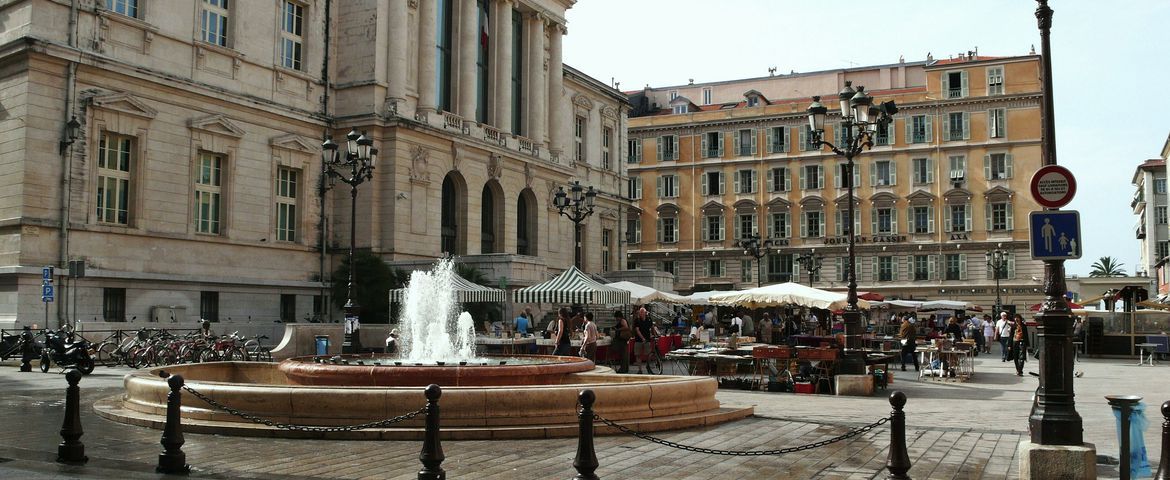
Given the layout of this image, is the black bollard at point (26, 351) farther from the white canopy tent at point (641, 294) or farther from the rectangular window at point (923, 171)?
the rectangular window at point (923, 171)

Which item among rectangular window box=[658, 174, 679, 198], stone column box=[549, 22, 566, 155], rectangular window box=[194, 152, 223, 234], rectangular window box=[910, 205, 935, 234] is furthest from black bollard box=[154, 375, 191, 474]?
rectangular window box=[658, 174, 679, 198]

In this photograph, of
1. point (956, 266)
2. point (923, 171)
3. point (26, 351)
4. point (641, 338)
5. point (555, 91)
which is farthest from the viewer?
point (923, 171)

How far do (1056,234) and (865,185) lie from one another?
57.8 metres

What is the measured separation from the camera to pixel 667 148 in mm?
69000

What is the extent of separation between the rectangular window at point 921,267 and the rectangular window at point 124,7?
160 ft

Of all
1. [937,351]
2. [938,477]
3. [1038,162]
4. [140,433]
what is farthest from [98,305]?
[1038,162]

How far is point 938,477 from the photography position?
28.7 feet

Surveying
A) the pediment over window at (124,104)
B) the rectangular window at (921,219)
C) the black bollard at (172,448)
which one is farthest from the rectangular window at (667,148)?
the black bollard at (172,448)

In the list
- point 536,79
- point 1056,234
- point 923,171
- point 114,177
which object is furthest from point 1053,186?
point 923,171

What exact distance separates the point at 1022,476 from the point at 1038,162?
56.4 m

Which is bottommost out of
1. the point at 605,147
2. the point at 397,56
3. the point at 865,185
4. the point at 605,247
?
the point at 605,247

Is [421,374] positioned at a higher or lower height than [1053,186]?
lower

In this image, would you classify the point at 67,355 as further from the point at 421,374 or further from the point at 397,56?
the point at 397,56

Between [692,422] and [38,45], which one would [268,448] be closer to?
[692,422]
